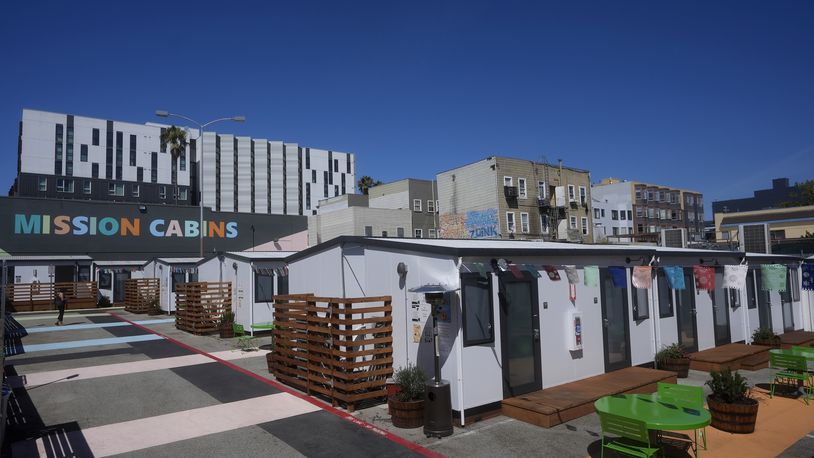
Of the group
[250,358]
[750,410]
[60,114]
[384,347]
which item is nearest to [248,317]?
[250,358]

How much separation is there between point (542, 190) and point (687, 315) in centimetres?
3694

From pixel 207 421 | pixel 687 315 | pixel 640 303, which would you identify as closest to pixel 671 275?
pixel 640 303

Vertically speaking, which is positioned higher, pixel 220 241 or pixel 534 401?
pixel 220 241

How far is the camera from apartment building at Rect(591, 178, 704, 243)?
7675cm

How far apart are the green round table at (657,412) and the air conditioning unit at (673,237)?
694 inches

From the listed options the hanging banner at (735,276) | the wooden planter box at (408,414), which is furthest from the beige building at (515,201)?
the wooden planter box at (408,414)

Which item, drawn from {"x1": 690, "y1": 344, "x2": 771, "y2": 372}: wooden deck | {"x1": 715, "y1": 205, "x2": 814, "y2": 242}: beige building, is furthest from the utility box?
{"x1": 715, "y1": 205, "x2": 814, "y2": 242}: beige building

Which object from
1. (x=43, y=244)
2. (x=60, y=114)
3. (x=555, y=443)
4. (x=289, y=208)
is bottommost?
(x=555, y=443)

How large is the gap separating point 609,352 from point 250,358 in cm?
1069

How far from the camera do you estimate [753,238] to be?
24203 millimetres

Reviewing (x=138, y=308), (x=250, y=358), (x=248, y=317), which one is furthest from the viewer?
(x=138, y=308)

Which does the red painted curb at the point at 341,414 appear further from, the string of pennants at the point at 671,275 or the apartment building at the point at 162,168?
the apartment building at the point at 162,168

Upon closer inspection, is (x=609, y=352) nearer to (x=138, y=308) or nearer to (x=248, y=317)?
(x=248, y=317)

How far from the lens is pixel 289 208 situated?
98.7m
